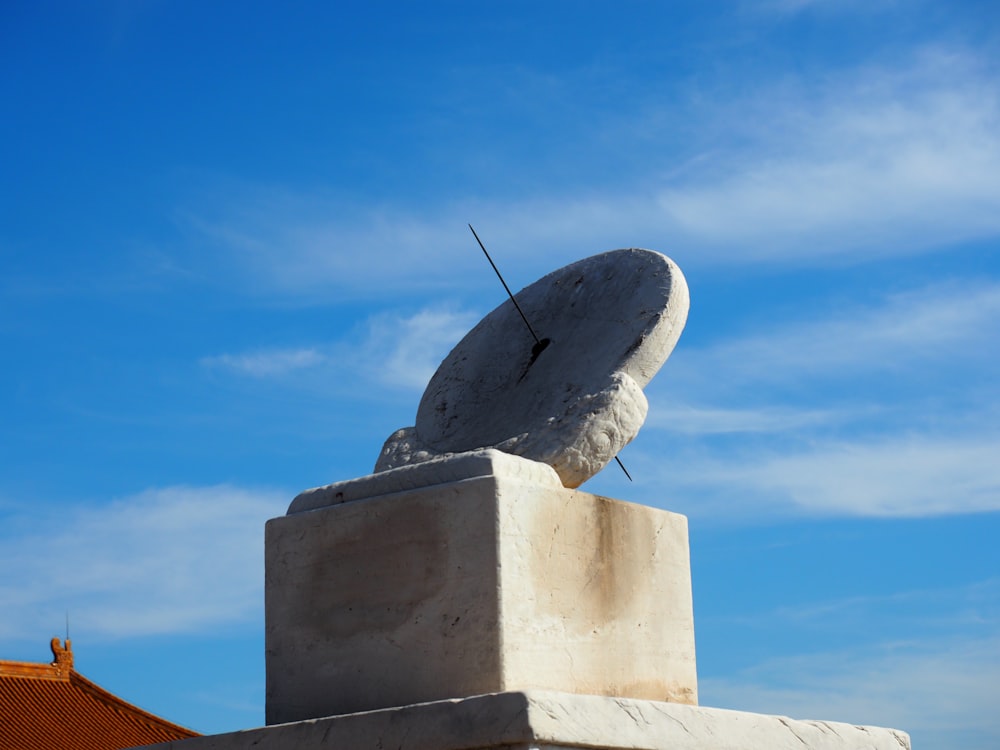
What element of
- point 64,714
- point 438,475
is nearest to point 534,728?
point 438,475

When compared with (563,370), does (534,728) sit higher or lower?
lower

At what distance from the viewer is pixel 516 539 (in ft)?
13.6

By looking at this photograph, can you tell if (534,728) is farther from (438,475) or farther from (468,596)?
(438,475)

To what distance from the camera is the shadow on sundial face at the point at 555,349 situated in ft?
15.6

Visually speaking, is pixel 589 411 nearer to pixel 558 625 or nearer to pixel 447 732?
pixel 558 625

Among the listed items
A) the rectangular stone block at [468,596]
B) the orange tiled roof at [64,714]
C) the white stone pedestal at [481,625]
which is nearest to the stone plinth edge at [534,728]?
the white stone pedestal at [481,625]

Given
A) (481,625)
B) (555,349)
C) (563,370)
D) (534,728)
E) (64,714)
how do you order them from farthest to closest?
1. (64,714)
2. (555,349)
3. (563,370)
4. (481,625)
5. (534,728)

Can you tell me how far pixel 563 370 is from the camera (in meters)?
4.97

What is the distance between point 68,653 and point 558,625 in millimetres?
17470

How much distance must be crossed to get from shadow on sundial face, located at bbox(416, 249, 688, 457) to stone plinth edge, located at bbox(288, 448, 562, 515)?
0.29 meters

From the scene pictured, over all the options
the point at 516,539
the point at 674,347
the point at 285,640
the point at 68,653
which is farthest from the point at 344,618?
the point at 68,653

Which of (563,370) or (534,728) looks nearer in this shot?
(534,728)

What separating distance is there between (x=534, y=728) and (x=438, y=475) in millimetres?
997

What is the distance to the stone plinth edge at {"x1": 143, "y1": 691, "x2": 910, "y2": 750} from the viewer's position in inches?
147
